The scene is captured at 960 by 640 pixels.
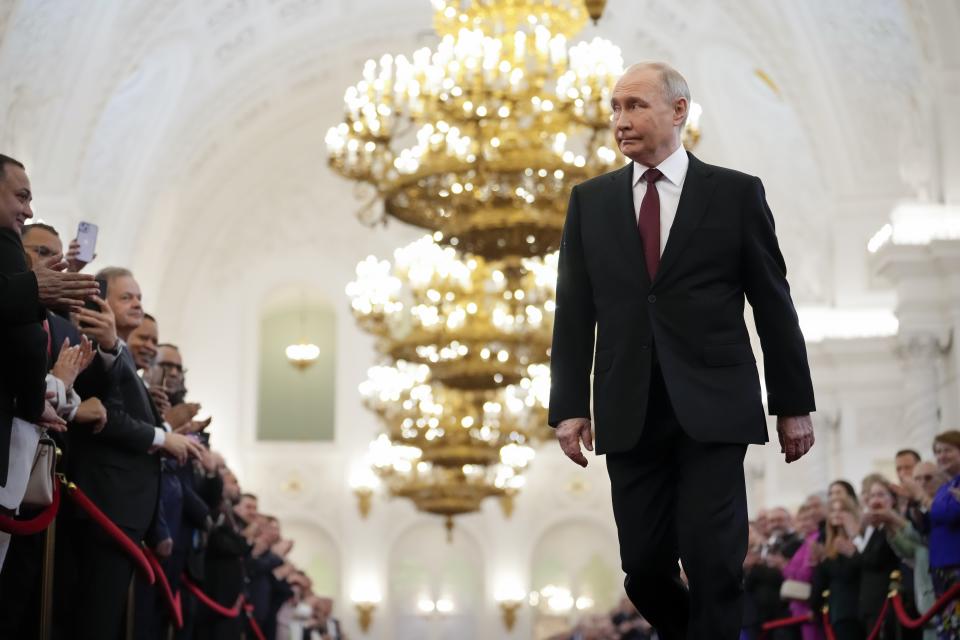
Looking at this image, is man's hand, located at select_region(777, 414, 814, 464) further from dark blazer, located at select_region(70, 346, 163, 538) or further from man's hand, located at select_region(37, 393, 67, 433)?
dark blazer, located at select_region(70, 346, 163, 538)

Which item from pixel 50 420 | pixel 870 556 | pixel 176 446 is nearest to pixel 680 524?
pixel 50 420

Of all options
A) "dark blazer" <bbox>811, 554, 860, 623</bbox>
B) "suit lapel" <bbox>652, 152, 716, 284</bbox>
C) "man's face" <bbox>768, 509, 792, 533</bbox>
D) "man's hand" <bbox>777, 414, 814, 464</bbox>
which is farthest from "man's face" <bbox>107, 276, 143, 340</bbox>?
"man's face" <bbox>768, 509, 792, 533</bbox>

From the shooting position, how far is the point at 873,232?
61.7 ft

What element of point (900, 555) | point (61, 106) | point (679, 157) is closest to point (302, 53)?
point (61, 106)

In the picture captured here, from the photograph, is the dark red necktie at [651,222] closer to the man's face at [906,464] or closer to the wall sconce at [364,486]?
the man's face at [906,464]

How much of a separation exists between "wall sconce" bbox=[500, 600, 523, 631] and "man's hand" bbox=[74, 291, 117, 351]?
2166 centimetres

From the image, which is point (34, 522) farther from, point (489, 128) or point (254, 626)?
point (489, 128)

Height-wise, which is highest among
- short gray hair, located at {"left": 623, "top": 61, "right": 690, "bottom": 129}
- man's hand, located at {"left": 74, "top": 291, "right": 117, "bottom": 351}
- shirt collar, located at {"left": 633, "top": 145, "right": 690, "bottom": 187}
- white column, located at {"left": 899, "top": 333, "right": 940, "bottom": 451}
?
white column, located at {"left": 899, "top": 333, "right": 940, "bottom": 451}

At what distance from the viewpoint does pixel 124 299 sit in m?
7.11

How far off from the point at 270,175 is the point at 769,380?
23005 millimetres

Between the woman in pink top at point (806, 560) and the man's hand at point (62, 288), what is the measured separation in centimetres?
666


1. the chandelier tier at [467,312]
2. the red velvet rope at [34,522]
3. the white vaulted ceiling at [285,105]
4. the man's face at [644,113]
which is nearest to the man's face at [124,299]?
the red velvet rope at [34,522]

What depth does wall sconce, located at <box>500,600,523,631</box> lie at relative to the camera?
27406 mm

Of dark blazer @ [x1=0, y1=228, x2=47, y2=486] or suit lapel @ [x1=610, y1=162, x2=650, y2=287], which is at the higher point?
suit lapel @ [x1=610, y1=162, x2=650, y2=287]
